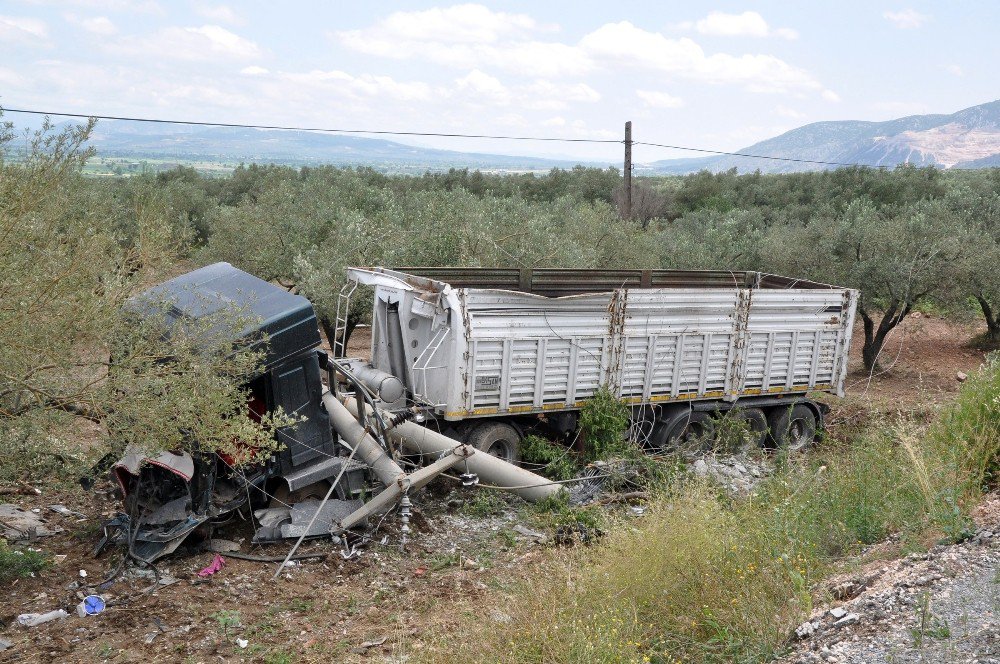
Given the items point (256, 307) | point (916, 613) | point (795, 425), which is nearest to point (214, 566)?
point (256, 307)

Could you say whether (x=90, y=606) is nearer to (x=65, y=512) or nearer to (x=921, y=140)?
(x=65, y=512)

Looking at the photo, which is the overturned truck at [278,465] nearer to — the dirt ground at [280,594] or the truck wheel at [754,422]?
the dirt ground at [280,594]

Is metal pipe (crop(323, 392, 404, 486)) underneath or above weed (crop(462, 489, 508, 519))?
above

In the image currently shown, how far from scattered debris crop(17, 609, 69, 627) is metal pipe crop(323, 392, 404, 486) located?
2.79m

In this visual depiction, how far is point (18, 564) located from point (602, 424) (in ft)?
20.1

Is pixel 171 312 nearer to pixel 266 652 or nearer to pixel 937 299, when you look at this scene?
pixel 266 652

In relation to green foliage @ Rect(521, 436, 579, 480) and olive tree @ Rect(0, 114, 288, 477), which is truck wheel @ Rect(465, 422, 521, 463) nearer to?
green foliage @ Rect(521, 436, 579, 480)

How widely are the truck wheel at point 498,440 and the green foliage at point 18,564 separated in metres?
4.45

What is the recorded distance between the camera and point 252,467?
24.5 feet

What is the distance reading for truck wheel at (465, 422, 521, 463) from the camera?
31.4ft

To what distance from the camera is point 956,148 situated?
387 feet

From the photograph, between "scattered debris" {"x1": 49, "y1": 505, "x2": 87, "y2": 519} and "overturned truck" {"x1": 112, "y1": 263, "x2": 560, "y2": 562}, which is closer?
"overturned truck" {"x1": 112, "y1": 263, "x2": 560, "y2": 562}

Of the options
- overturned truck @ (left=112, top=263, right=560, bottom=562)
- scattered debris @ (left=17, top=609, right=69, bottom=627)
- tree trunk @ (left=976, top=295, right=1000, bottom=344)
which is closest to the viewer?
scattered debris @ (left=17, top=609, right=69, bottom=627)

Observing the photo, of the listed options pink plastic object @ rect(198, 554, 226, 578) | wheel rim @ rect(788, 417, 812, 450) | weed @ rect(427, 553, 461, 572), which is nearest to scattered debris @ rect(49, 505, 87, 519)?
pink plastic object @ rect(198, 554, 226, 578)
